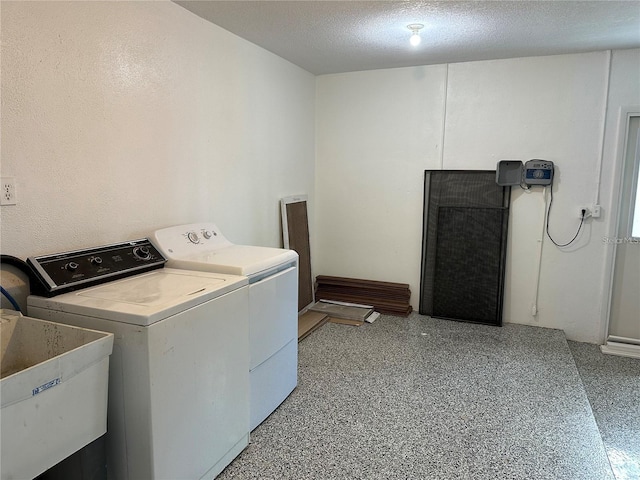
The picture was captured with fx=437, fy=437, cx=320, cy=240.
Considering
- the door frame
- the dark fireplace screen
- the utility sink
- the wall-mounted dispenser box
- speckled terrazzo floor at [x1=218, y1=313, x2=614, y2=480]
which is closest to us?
the utility sink

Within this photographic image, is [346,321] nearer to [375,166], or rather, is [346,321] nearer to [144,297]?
[375,166]

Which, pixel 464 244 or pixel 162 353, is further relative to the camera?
pixel 464 244

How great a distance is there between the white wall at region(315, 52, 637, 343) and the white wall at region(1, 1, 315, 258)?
1141 mm

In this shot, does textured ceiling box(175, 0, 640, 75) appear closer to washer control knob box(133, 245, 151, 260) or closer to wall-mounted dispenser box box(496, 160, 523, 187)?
wall-mounted dispenser box box(496, 160, 523, 187)

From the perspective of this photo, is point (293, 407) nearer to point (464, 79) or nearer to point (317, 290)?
point (317, 290)

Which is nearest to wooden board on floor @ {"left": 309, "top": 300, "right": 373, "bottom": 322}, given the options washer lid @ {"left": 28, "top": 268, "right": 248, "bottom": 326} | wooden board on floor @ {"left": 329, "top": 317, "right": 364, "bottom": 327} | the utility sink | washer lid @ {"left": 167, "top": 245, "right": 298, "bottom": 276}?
wooden board on floor @ {"left": 329, "top": 317, "right": 364, "bottom": 327}

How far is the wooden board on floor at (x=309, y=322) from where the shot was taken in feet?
12.8

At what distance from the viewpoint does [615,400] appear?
2994 mm

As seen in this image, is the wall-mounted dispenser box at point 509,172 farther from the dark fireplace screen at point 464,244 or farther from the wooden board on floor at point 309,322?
the wooden board on floor at point 309,322

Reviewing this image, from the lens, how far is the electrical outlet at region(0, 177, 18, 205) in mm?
1836

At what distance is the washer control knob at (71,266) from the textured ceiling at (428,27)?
5.66 ft

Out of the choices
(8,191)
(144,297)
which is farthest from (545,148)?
(8,191)

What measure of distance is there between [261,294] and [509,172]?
→ 2798 mm

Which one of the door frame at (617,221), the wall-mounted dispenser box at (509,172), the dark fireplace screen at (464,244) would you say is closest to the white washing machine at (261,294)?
the dark fireplace screen at (464,244)
